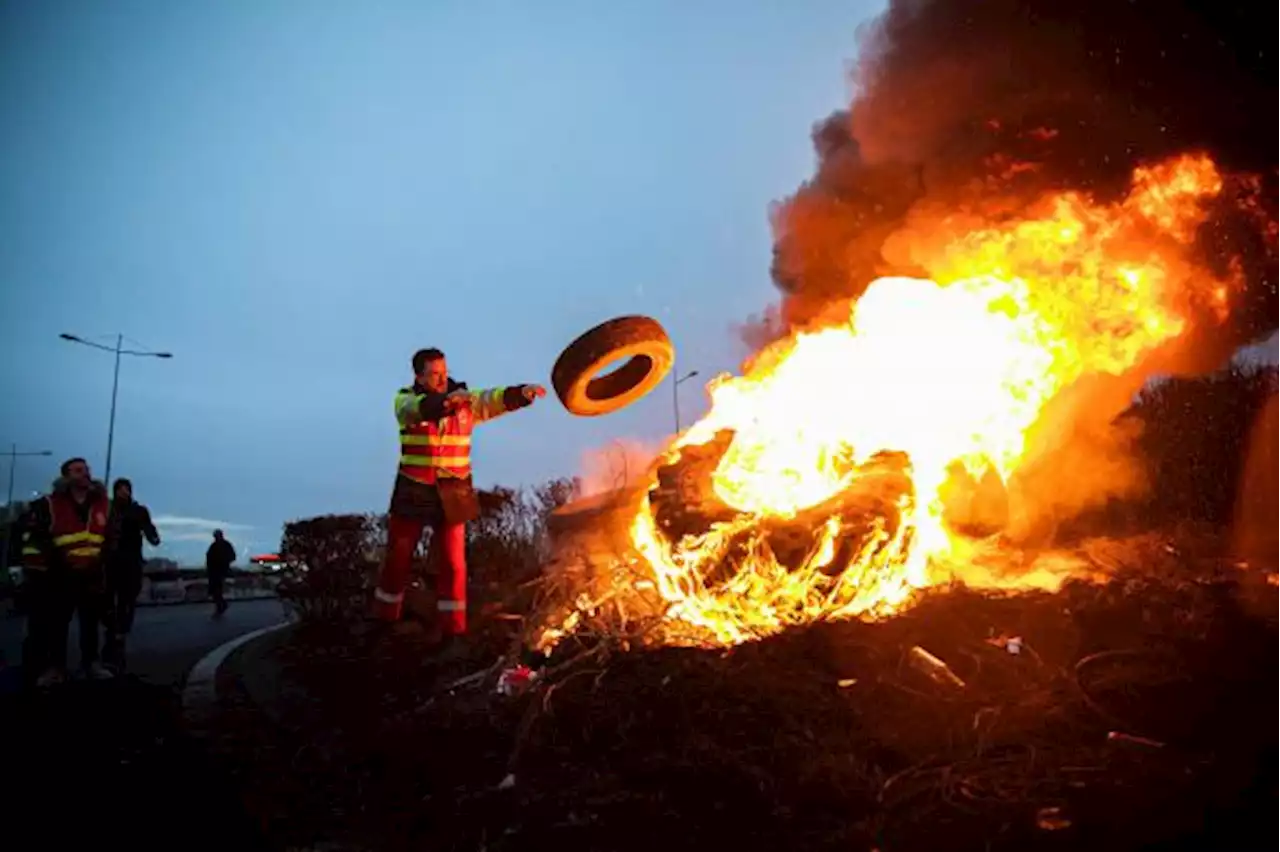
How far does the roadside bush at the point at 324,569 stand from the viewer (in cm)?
978

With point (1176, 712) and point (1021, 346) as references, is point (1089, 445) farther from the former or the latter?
point (1176, 712)

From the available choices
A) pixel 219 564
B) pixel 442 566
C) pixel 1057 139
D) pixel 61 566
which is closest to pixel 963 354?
pixel 1057 139

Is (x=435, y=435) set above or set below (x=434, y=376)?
below

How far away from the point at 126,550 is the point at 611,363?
699 cm

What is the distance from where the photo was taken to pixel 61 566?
26.4 ft

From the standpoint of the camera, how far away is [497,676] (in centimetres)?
603

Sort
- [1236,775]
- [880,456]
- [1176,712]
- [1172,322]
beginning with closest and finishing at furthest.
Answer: [1236,775] → [1176,712] → [880,456] → [1172,322]

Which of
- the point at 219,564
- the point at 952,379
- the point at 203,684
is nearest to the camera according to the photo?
the point at 203,684

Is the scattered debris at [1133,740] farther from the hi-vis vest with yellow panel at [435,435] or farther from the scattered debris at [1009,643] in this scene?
the hi-vis vest with yellow panel at [435,435]

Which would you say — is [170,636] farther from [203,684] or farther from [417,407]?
[417,407]

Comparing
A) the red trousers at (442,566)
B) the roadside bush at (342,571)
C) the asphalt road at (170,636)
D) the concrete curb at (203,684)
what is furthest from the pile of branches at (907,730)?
the asphalt road at (170,636)

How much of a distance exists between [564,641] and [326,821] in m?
2.27

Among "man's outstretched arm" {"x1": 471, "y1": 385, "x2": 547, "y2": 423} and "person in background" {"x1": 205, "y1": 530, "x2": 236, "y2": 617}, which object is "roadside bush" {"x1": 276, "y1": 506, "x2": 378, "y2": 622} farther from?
"person in background" {"x1": 205, "y1": 530, "x2": 236, "y2": 617}

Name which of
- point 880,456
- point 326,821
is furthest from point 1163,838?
point 880,456
